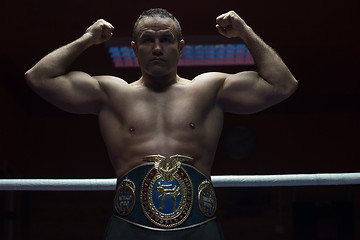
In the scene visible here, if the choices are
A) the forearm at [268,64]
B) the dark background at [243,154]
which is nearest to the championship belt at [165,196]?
the forearm at [268,64]

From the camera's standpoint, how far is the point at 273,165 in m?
6.14

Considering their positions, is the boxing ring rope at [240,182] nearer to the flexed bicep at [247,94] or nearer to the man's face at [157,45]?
the flexed bicep at [247,94]

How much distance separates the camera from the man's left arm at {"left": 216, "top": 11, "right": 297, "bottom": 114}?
62.6 inches

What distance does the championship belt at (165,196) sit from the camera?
57.4 inches

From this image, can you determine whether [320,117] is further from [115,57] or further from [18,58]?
[18,58]

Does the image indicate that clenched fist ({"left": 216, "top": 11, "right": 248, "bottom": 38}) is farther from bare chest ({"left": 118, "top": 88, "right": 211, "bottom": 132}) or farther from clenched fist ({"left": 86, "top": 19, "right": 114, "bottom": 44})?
clenched fist ({"left": 86, "top": 19, "right": 114, "bottom": 44})

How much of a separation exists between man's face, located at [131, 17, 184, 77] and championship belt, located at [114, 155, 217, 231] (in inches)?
10.6

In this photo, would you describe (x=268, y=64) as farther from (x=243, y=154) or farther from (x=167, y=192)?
(x=243, y=154)

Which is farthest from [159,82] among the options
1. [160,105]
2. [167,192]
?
[167,192]

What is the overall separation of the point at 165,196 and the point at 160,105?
279 millimetres

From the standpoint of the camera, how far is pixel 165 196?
147 cm

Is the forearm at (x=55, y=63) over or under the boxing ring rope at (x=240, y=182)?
over

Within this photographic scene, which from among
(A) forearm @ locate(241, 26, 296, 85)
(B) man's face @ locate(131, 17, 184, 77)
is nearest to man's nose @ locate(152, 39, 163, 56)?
(B) man's face @ locate(131, 17, 184, 77)

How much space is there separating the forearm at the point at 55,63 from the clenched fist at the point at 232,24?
41 centimetres
